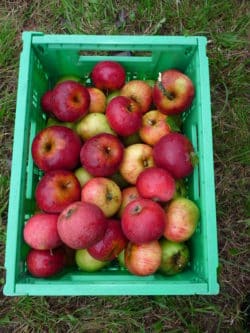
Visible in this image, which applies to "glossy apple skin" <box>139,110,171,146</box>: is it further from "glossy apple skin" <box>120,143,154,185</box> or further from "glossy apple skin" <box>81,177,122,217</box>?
"glossy apple skin" <box>81,177,122,217</box>

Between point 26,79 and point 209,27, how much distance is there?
4.17 feet

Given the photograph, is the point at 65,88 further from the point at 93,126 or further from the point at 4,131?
the point at 4,131

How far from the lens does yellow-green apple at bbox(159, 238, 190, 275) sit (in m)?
1.66

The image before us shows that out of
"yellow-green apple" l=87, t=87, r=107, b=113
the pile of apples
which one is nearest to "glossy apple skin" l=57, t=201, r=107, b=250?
the pile of apples

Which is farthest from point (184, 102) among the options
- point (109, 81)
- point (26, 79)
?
point (26, 79)

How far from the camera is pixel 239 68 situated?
2.37 m

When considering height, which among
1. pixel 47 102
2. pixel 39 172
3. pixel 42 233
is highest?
pixel 47 102

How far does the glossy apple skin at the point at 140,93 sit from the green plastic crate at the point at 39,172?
0.16 m

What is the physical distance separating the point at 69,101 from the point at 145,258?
28.5 inches

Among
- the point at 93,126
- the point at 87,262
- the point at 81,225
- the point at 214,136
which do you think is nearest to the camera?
the point at 81,225

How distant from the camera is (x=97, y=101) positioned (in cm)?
188

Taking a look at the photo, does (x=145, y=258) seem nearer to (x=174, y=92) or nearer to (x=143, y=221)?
(x=143, y=221)

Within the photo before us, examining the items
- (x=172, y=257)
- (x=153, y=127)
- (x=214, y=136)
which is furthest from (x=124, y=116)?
(x=214, y=136)

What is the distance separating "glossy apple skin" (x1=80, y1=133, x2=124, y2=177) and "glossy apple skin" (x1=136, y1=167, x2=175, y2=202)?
134mm
